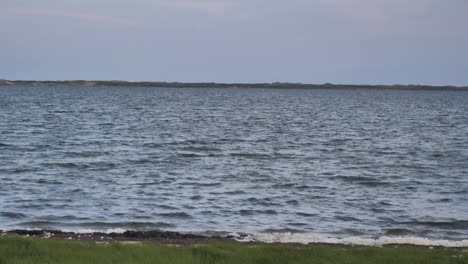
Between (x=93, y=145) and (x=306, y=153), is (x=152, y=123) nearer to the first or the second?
(x=93, y=145)

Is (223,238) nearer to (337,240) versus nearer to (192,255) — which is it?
(337,240)

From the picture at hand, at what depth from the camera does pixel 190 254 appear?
8.84 meters

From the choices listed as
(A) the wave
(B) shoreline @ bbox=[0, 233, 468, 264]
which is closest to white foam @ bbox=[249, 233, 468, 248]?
(A) the wave

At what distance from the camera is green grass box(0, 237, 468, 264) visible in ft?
27.8

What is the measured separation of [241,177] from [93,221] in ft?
29.1

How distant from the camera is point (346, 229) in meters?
15.5

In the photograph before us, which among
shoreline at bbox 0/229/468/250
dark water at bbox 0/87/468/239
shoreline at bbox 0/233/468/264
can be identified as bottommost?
dark water at bbox 0/87/468/239

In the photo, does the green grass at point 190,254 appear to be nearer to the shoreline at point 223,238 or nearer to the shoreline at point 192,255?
the shoreline at point 192,255

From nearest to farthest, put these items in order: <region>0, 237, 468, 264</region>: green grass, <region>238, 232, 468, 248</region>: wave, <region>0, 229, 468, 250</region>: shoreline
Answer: <region>0, 237, 468, 264</region>: green grass
<region>0, 229, 468, 250</region>: shoreline
<region>238, 232, 468, 248</region>: wave

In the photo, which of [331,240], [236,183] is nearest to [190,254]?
[331,240]

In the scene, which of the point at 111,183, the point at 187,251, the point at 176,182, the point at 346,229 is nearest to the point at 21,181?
the point at 111,183

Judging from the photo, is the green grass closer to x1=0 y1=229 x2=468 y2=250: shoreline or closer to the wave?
x1=0 y1=229 x2=468 y2=250: shoreline

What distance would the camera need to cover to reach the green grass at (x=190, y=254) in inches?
333

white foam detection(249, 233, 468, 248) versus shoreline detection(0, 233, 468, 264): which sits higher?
shoreline detection(0, 233, 468, 264)
